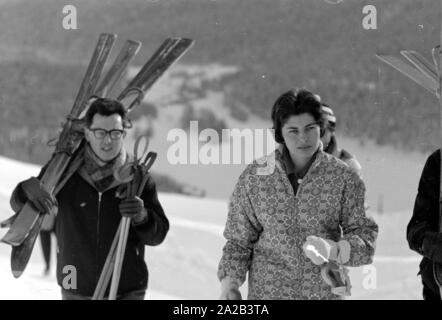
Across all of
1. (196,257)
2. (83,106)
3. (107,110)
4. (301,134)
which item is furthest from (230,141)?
(196,257)

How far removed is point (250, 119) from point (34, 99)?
210 centimetres

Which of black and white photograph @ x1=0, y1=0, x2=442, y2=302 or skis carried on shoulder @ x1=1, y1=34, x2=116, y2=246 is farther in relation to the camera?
skis carried on shoulder @ x1=1, y1=34, x2=116, y2=246

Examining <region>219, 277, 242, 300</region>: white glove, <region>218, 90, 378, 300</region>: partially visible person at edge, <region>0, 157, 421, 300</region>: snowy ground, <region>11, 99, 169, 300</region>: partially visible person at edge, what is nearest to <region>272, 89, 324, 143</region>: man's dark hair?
<region>218, 90, 378, 300</region>: partially visible person at edge

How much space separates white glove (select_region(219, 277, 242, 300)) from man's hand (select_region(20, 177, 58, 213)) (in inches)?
29.0

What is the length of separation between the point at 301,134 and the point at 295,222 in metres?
0.24

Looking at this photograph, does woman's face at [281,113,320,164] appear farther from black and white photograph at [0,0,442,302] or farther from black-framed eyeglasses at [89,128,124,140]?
black-framed eyeglasses at [89,128,124,140]

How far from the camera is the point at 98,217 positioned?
124 inches

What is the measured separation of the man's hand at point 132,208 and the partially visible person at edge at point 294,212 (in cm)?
36

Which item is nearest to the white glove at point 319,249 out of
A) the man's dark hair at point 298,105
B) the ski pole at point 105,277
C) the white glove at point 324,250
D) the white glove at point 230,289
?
the white glove at point 324,250

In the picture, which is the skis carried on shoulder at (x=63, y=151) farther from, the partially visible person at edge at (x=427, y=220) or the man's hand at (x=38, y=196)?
the partially visible person at edge at (x=427, y=220)

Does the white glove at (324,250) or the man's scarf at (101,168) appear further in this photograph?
the man's scarf at (101,168)

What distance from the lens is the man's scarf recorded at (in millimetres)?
3146

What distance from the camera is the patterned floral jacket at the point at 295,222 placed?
271 centimetres

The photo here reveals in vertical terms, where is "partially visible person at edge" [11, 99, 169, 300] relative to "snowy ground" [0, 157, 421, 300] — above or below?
above
